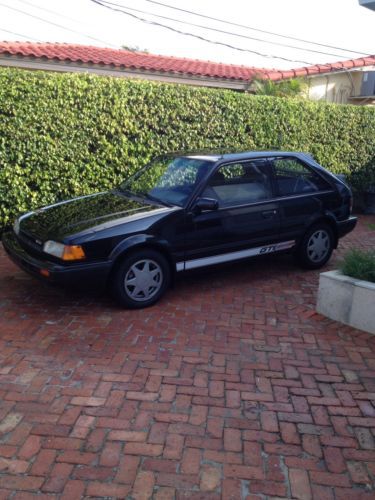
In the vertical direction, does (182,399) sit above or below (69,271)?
below

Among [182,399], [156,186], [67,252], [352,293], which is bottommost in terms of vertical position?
[182,399]

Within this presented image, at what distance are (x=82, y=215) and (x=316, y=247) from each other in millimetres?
3089

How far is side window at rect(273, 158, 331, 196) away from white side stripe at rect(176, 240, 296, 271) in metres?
0.65

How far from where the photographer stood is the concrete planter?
169 inches

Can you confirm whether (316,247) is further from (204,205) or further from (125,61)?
(125,61)

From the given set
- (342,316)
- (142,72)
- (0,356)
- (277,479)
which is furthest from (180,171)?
(142,72)

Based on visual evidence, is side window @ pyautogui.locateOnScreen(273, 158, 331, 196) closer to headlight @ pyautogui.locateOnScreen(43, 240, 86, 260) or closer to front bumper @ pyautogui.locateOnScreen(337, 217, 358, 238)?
front bumper @ pyautogui.locateOnScreen(337, 217, 358, 238)

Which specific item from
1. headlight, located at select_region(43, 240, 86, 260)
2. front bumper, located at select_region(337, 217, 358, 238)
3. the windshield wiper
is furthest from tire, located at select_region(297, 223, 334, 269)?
headlight, located at select_region(43, 240, 86, 260)

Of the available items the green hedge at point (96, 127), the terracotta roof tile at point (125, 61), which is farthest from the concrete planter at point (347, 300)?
the terracotta roof tile at point (125, 61)

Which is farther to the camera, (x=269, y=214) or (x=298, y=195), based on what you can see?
(x=298, y=195)

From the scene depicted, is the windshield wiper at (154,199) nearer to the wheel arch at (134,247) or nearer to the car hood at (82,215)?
the car hood at (82,215)

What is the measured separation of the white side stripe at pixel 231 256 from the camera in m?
4.98

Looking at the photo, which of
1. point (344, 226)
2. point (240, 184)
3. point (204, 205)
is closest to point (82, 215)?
point (204, 205)

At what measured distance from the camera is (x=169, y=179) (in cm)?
539
